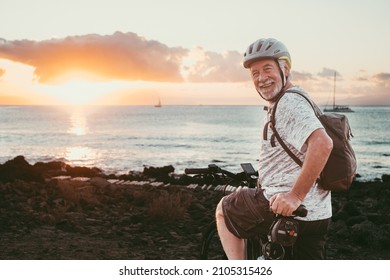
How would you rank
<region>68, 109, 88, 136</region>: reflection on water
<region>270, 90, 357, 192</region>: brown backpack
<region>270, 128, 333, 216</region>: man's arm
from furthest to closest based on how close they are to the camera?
<region>68, 109, 88, 136</region>: reflection on water → <region>270, 90, 357, 192</region>: brown backpack → <region>270, 128, 333, 216</region>: man's arm

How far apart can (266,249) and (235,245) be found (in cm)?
39

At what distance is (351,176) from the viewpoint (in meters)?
2.77

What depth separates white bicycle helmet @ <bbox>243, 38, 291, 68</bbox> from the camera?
2.95 meters

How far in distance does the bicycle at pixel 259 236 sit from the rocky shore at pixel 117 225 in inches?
131

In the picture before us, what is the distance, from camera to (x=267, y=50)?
295 centimetres

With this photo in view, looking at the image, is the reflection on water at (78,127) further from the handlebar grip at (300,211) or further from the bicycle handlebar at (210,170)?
the handlebar grip at (300,211)

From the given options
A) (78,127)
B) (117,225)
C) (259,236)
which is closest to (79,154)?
(117,225)

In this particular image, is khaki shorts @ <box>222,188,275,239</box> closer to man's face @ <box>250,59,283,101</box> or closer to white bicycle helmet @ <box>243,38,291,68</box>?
man's face @ <box>250,59,283,101</box>

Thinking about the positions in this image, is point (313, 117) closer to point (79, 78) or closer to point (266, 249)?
point (266, 249)

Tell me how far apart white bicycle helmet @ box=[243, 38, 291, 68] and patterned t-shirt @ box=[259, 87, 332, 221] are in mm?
258

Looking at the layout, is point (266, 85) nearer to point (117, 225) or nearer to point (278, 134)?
point (278, 134)

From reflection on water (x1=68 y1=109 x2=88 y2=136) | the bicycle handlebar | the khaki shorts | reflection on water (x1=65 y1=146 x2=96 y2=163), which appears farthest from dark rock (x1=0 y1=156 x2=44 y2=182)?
reflection on water (x1=68 y1=109 x2=88 y2=136)

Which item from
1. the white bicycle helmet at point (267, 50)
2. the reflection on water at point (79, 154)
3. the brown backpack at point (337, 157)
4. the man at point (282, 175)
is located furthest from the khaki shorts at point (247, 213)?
the reflection on water at point (79, 154)
